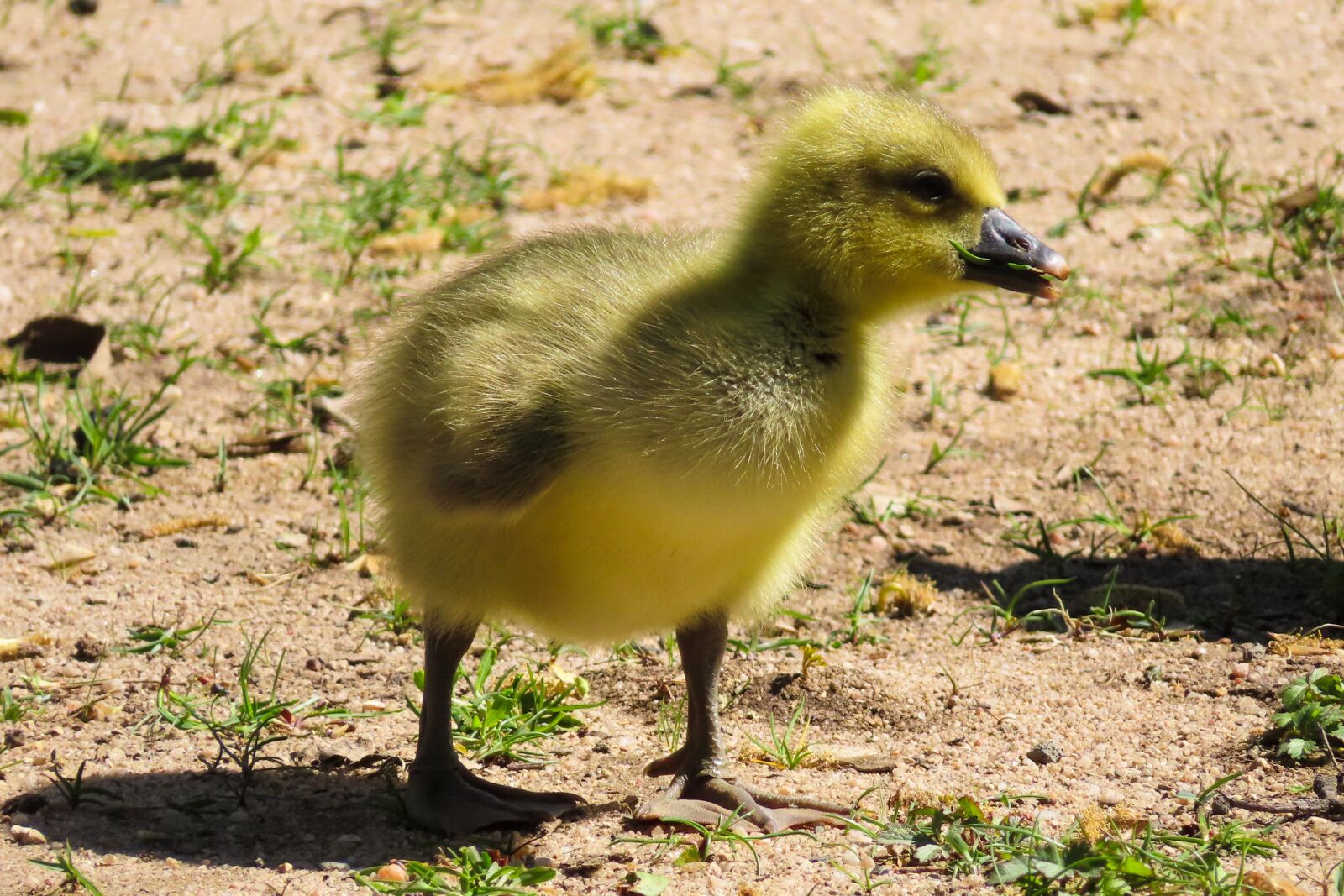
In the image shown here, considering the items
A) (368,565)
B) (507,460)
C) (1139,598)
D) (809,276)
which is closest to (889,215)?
(809,276)

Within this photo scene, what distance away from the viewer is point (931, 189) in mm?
3799

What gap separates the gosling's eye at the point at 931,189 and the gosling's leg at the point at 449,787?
147 centimetres

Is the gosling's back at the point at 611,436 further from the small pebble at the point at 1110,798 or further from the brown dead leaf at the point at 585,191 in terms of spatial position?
the brown dead leaf at the point at 585,191

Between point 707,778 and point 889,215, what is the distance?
142 centimetres

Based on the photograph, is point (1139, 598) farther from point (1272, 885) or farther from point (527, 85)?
point (527, 85)

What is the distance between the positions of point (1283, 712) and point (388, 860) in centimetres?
212

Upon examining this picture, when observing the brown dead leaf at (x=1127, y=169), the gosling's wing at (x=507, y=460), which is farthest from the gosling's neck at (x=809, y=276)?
the brown dead leaf at (x=1127, y=169)

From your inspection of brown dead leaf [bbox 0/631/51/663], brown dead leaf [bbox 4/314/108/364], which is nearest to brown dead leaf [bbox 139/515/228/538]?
brown dead leaf [bbox 0/631/51/663]

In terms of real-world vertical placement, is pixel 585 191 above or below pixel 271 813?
above

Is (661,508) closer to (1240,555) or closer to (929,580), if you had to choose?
(929,580)

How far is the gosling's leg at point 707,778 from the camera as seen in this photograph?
149 inches

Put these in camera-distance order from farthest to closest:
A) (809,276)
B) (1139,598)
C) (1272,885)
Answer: (1139,598)
(809,276)
(1272,885)

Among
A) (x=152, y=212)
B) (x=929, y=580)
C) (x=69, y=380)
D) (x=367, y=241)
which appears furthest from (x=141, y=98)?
(x=929, y=580)

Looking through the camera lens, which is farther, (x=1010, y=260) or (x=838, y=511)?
(x=838, y=511)
